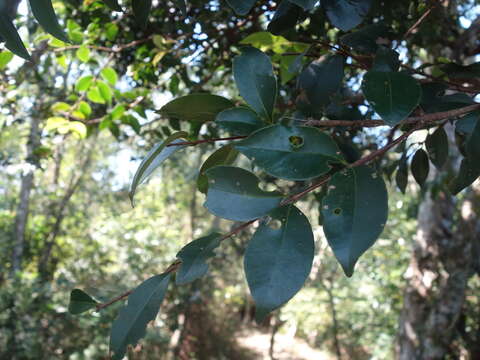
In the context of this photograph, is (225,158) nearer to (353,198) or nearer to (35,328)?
(353,198)

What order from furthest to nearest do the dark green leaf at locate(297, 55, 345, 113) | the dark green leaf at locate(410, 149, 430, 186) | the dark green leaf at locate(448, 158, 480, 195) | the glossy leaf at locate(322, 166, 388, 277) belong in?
1. the dark green leaf at locate(410, 149, 430, 186)
2. the dark green leaf at locate(297, 55, 345, 113)
3. the dark green leaf at locate(448, 158, 480, 195)
4. the glossy leaf at locate(322, 166, 388, 277)

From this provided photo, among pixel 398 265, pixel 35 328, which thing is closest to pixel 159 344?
pixel 35 328

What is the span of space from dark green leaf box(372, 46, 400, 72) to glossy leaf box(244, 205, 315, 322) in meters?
0.20

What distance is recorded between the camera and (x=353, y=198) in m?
0.37

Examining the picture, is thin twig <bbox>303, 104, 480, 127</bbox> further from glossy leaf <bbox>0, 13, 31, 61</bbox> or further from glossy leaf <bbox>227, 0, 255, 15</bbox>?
glossy leaf <bbox>0, 13, 31, 61</bbox>

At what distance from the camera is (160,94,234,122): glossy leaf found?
0.46m

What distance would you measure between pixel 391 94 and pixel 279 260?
0.59 ft

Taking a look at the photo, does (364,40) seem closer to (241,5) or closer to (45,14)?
(241,5)

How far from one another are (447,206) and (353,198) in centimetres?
227

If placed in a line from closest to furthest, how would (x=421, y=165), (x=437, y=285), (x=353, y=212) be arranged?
(x=353, y=212) < (x=421, y=165) < (x=437, y=285)

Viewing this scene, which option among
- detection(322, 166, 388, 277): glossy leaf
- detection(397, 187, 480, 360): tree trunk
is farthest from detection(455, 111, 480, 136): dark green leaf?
detection(397, 187, 480, 360): tree trunk

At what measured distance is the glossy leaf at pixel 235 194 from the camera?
39cm

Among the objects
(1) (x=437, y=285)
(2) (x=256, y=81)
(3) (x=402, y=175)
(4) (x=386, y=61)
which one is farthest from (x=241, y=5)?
(1) (x=437, y=285)

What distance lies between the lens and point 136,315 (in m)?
0.43
